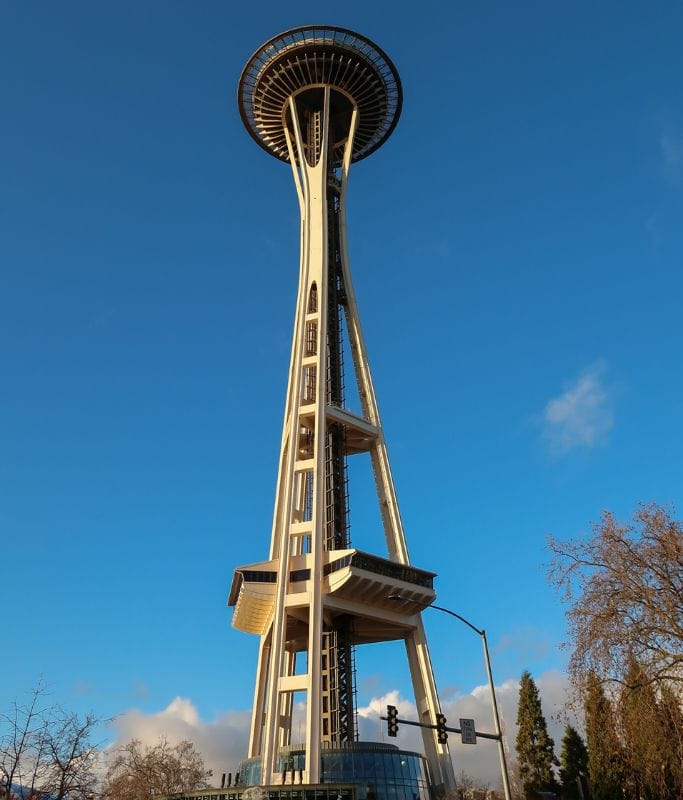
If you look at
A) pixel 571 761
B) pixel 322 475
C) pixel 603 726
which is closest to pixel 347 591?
pixel 322 475

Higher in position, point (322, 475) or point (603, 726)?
point (322, 475)

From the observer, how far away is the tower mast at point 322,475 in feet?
146

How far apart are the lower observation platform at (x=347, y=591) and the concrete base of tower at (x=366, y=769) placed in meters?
7.79

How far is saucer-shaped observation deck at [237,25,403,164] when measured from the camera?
62.9m

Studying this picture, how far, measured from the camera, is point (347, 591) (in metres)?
45.4

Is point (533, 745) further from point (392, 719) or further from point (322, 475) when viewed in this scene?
point (392, 719)

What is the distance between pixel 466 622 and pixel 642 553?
658cm

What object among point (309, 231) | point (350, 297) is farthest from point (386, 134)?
point (350, 297)

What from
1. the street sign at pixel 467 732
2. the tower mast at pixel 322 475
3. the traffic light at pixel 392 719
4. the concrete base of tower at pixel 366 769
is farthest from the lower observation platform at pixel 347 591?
the traffic light at pixel 392 719

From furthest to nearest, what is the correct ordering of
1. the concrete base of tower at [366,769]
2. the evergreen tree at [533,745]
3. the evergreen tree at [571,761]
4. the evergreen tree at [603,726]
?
1. the evergreen tree at [533,745]
2. the evergreen tree at [571,761]
3. the concrete base of tower at [366,769]
4. the evergreen tree at [603,726]

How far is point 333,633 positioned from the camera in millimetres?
49094

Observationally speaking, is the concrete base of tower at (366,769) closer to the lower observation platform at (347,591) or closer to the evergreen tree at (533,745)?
the lower observation platform at (347,591)

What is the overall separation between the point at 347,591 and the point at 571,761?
30.0m

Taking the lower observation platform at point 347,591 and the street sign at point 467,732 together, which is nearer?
the street sign at point 467,732
